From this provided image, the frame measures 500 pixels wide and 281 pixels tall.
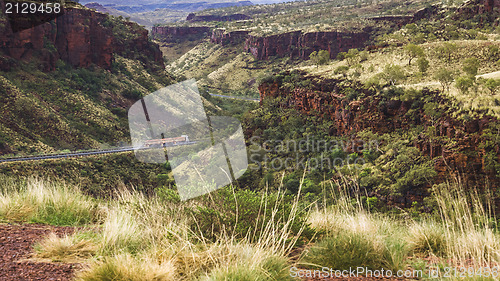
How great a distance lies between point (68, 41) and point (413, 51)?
44443 mm

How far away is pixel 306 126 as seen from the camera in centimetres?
3900

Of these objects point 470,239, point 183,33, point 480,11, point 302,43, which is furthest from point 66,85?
point 183,33

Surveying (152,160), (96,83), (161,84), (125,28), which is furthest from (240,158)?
(125,28)

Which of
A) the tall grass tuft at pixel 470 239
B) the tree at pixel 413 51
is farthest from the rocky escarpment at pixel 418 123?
the tall grass tuft at pixel 470 239

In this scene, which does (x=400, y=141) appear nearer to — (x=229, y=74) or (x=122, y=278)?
(x=122, y=278)

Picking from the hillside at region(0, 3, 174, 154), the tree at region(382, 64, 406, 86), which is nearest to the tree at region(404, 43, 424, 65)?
the tree at region(382, 64, 406, 86)

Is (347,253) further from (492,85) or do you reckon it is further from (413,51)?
(413,51)

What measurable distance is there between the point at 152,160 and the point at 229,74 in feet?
256

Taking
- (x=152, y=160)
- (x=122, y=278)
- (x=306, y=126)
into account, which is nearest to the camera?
(x=122, y=278)

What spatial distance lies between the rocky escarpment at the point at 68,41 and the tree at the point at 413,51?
4073cm

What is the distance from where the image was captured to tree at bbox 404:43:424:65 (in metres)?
34.9

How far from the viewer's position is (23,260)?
414 centimetres

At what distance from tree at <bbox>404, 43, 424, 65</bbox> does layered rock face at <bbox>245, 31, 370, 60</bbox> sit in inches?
2226

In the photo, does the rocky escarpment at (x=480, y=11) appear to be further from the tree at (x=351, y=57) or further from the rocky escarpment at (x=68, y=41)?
the rocky escarpment at (x=68, y=41)
